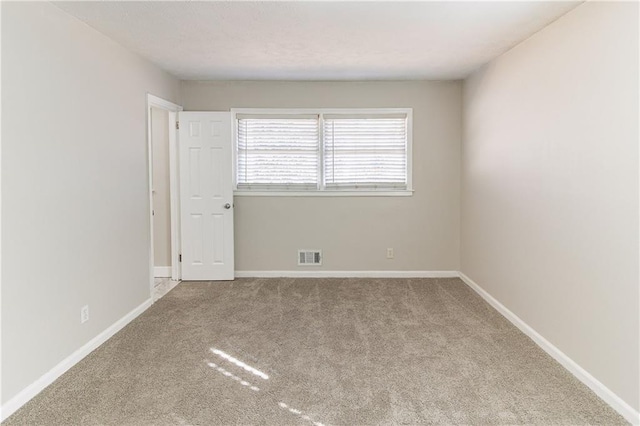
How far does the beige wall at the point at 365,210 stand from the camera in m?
5.19

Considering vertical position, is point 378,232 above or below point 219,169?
below

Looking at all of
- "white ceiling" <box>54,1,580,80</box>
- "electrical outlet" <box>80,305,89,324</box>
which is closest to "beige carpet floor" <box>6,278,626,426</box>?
"electrical outlet" <box>80,305,89,324</box>

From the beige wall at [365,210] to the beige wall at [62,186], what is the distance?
5.15ft

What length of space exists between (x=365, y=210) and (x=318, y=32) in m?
2.51

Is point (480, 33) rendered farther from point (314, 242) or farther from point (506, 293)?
point (314, 242)

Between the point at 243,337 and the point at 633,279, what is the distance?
8.52ft

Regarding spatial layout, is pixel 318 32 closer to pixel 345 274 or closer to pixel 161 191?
pixel 345 274

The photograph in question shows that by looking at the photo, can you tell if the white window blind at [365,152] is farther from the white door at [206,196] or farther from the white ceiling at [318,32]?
the white door at [206,196]

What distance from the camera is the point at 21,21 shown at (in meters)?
2.44

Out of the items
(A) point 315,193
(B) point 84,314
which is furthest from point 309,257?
(B) point 84,314

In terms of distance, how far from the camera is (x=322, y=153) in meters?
5.29

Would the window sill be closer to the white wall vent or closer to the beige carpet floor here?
the white wall vent

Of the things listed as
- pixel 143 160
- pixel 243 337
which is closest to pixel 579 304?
pixel 243 337

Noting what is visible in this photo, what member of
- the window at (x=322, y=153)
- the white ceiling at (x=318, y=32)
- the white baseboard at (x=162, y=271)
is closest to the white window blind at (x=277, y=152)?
the window at (x=322, y=153)
